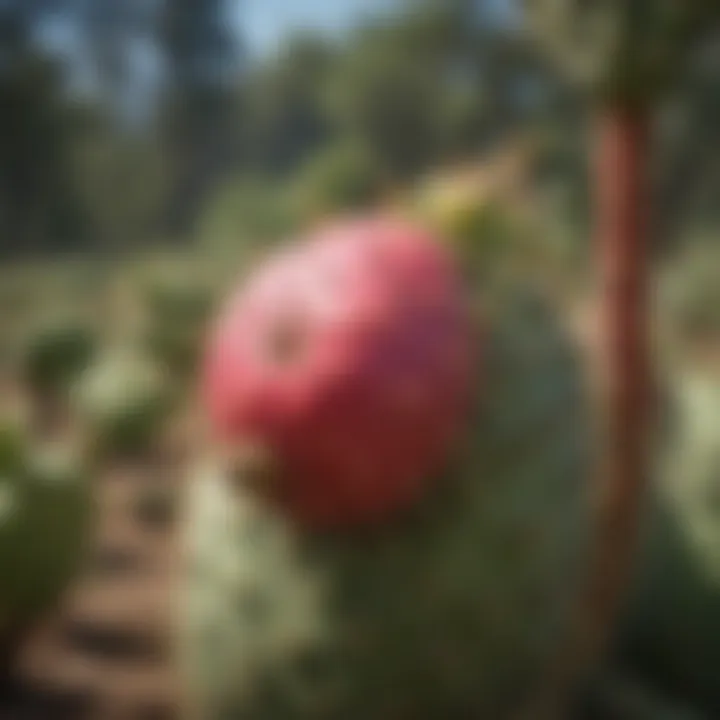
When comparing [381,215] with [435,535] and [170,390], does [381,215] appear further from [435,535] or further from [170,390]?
[170,390]

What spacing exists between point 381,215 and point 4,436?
6.4 inches

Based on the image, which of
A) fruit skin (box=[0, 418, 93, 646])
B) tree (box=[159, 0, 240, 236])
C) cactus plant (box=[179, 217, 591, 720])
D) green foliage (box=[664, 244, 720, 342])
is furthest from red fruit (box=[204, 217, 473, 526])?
green foliage (box=[664, 244, 720, 342])

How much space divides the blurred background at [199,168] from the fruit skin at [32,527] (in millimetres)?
32

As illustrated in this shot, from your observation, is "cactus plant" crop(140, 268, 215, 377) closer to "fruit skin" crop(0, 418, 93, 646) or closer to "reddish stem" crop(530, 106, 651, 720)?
"fruit skin" crop(0, 418, 93, 646)

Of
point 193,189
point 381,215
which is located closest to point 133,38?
point 193,189

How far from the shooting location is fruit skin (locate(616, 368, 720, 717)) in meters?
0.37

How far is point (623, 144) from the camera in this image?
0.94ft

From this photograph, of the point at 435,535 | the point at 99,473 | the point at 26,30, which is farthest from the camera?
the point at 26,30

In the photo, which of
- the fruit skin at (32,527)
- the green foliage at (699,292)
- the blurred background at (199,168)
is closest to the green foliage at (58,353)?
the blurred background at (199,168)

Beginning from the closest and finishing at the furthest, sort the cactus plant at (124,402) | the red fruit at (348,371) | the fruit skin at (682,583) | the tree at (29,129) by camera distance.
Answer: the red fruit at (348,371) → the fruit skin at (682,583) → the cactus plant at (124,402) → the tree at (29,129)

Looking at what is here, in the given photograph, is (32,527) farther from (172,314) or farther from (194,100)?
(194,100)

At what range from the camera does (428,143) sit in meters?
0.50

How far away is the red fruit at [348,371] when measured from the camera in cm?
27

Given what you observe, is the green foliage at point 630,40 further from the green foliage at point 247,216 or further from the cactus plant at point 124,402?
the cactus plant at point 124,402
